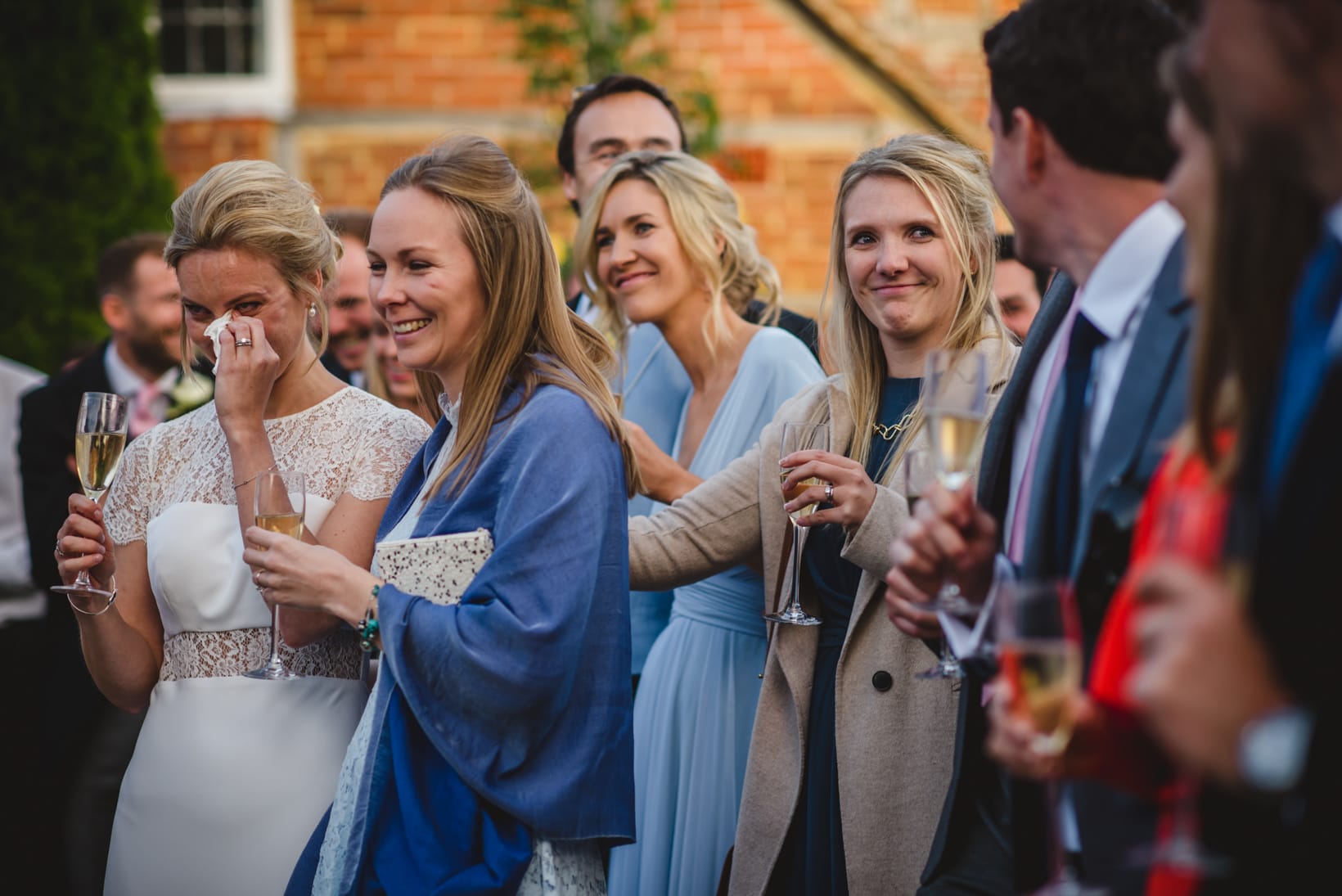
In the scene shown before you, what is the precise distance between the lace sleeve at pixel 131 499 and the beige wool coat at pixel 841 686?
1.18 meters

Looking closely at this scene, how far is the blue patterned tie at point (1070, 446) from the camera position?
79.8 inches

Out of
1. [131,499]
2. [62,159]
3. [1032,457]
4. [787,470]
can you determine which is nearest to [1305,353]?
[1032,457]

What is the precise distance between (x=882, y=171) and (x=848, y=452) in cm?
71

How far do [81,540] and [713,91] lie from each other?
696 cm

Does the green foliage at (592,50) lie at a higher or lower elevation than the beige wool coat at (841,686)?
higher

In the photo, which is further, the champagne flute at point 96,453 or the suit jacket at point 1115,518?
the champagne flute at point 96,453

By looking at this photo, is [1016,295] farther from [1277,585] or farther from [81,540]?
[1277,585]

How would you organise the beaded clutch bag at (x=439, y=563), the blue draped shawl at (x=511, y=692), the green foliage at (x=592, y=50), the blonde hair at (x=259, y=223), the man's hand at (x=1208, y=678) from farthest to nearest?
the green foliage at (x=592, y=50) → the blonde hair at (x=259, y=223) → the beaded clutch bag at (x=439, y=563) → the blue draped shawl at (x=511, y=692) → the man's hand at (x=1208, y=678)

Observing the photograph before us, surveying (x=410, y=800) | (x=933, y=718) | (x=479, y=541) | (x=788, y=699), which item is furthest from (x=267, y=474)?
(x=933, y=718)

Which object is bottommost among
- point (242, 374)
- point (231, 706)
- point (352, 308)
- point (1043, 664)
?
point (231, 706)

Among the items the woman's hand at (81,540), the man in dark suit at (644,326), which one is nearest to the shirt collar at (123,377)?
the man in dark suit at (644,326)

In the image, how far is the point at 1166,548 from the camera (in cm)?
144

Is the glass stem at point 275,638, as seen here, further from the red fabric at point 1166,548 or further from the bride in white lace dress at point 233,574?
the red fabric at point 1166,548

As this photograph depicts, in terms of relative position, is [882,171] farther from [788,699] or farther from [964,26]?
[964,26]
